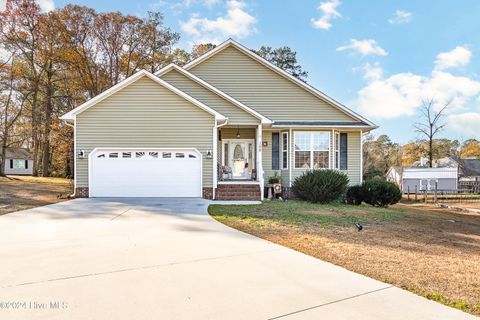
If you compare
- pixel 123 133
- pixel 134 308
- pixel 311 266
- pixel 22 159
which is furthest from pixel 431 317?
pixel 22 159

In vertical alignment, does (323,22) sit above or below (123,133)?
above

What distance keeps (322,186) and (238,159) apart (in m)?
5.26

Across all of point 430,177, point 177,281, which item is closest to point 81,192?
point 177,281

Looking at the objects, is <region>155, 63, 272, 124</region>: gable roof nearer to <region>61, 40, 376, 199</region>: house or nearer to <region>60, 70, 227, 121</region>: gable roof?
<region>61, 40, 376, 199</region>: house

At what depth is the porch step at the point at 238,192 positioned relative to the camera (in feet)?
46.6

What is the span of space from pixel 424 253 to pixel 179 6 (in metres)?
20.2

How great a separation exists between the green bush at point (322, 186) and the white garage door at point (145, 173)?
182 inches

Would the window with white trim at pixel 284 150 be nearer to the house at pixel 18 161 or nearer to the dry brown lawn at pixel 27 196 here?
the dry brown lawn at pixel 27 196

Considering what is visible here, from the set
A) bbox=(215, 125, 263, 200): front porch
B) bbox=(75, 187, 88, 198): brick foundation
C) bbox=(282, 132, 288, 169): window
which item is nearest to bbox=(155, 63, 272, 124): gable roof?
bbox=(215, 125, 263, 200): front porch

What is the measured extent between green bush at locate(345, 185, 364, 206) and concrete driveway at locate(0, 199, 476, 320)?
34.6 feet

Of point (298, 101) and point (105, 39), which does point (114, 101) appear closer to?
point (298, 101)

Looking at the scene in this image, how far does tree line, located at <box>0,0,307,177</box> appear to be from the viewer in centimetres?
2700

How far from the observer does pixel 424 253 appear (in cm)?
615

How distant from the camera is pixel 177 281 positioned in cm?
421
